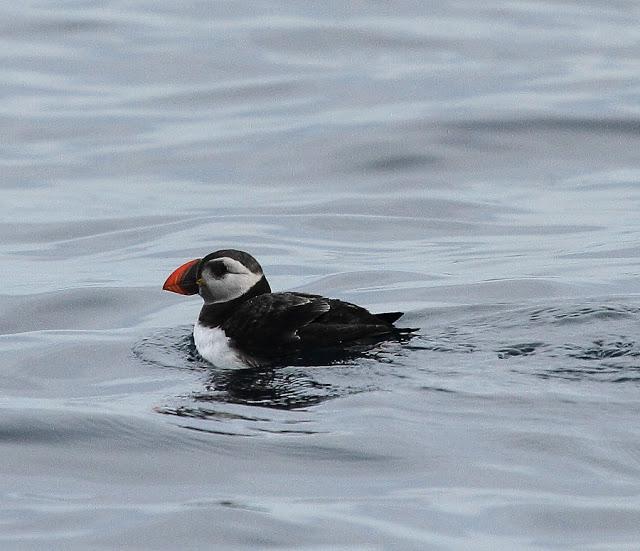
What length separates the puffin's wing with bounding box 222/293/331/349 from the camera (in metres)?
8.57

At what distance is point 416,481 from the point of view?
6785mm

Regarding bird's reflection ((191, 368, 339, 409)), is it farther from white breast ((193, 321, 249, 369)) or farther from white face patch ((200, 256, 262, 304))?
white face patch ((200, 256, 262, 304))

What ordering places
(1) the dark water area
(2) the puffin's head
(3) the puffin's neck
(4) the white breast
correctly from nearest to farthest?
1. (1) the dark water area
2. (4) the white breast
3. (3) the puffin's neck
4. (2) the puffin's head

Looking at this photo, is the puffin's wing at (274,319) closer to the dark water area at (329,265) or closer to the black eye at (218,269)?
the dark water area at (329,265)

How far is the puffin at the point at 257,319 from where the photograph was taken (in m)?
8.52

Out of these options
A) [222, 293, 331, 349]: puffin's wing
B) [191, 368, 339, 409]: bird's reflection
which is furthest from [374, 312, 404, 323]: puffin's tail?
[191, 368, 339, 409]: bird's reflection

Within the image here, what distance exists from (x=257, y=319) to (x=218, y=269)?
2.16 feet

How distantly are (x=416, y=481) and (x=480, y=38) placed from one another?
62.4ft

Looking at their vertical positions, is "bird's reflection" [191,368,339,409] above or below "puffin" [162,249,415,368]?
below

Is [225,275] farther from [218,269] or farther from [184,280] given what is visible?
Answer: [184,280]

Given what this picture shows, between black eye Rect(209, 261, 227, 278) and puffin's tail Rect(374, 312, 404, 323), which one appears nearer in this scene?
puffin's tail Rect(374, 312, 404, 323)

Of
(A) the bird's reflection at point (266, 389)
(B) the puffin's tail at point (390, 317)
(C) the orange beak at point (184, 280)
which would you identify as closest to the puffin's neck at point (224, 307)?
(C) the orange beak at point (184, 280)

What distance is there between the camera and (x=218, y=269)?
365 inches

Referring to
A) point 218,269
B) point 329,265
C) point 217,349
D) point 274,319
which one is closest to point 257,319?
point 274,319
